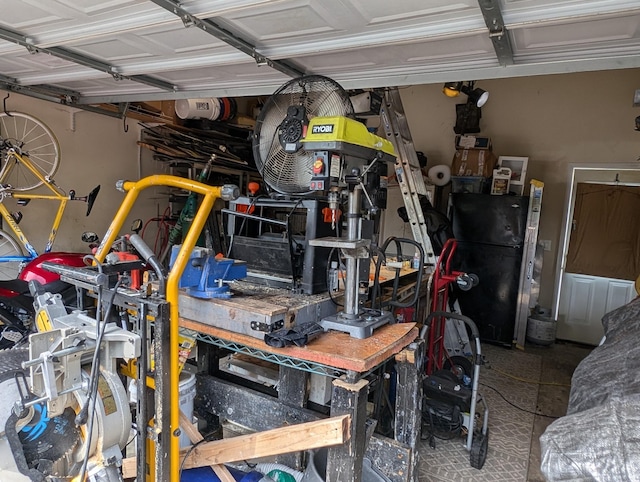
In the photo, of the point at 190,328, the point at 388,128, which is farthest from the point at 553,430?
the point at 388,128

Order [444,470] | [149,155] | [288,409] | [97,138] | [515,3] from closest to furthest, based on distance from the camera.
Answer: [515,3], [288,409], [444,470], [97,138], [149,155]

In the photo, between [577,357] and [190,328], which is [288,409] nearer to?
[190,328]

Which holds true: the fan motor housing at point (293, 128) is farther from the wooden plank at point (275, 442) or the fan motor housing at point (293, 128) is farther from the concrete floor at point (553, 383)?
the concrete floor at point (553, 383)

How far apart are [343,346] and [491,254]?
12.1 ft

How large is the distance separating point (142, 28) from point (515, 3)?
1582 mm

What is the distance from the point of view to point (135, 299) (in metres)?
1.26

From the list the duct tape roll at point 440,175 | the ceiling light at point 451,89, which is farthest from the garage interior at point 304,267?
the ceiling light at point 451,89

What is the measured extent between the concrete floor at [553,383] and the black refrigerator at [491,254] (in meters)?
0.45

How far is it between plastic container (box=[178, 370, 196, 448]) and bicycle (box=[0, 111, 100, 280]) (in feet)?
7.20

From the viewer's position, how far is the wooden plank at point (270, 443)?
4.38ft

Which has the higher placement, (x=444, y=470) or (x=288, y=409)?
(x=288, y=409)

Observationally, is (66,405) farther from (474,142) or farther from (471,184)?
(474,142)

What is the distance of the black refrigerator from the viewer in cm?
446

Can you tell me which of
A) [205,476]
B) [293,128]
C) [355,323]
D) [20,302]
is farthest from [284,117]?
[20,302]
